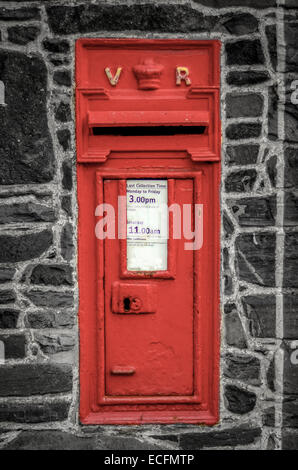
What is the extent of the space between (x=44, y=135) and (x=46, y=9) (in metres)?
0.70

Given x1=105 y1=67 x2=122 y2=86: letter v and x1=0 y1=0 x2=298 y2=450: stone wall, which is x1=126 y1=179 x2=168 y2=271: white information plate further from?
x1=105 y1=67 x2=122 y2=86: letter v

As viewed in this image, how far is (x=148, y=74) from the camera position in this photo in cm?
252

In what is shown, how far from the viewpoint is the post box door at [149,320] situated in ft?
8.67

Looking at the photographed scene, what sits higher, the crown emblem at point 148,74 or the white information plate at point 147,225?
the crown emblem at point 148,74

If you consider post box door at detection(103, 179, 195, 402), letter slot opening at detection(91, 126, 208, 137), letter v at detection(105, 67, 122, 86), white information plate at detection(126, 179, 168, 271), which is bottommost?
post box door at detection(103, 179, 195, 402)

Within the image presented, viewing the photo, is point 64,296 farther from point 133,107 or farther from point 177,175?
point 133,107

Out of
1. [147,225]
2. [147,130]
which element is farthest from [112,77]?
[147,225]

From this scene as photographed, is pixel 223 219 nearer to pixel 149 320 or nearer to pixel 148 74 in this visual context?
pixel 149 320

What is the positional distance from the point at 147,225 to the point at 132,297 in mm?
423

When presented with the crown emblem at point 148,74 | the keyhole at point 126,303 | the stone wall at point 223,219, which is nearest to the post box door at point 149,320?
the keyhole at point 126,303

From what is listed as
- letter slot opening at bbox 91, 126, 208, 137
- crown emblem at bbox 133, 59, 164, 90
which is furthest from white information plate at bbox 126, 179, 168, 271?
crown emblem at bbox 133, 59, 164, 90

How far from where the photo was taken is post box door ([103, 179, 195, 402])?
2643mm

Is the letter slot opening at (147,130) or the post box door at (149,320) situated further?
the post box door at (149,320)

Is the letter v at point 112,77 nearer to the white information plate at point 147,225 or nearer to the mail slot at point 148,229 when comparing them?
the mail slot at point 148,229
